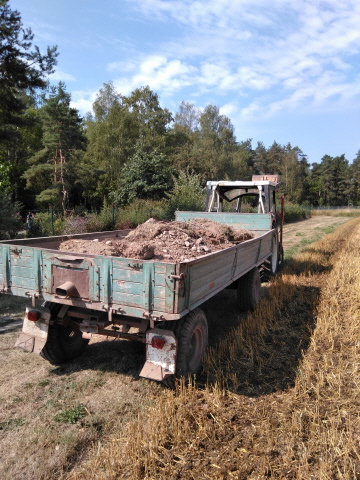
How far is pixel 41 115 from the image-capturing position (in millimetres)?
22703

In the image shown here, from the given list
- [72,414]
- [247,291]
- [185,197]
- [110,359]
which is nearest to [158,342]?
[72,414]

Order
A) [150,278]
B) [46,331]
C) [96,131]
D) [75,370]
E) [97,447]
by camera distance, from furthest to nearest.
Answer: [96,131] → [75,370] → [46,331] → [150,278] → [97,447]

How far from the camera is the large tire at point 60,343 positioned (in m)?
3.79

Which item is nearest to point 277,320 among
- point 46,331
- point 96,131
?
point 46,331

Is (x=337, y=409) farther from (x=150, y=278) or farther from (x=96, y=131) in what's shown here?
(x=96, y=131)

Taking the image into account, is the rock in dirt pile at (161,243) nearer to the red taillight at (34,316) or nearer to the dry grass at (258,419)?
the red taillight at (34,316)

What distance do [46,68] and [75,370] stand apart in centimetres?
1005

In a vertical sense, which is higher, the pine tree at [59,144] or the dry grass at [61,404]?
the pine tree at [59,144]

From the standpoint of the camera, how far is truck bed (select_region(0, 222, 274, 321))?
115 inches

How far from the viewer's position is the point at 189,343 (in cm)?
327

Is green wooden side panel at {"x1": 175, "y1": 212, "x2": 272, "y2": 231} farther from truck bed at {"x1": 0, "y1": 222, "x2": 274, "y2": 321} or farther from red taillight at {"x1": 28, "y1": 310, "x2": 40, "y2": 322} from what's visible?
red taillight at {"x1": 28, "y1": 310, "x2": 40, "y2": 322}

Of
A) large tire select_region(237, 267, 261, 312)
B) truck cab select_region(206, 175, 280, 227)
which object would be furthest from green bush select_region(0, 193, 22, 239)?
large tire select_region(237, 267, 261, 312)

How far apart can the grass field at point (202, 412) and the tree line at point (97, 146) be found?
757cm

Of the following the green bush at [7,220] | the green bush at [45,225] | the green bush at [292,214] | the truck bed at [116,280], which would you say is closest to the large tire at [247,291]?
the truck bed at [116,280]
